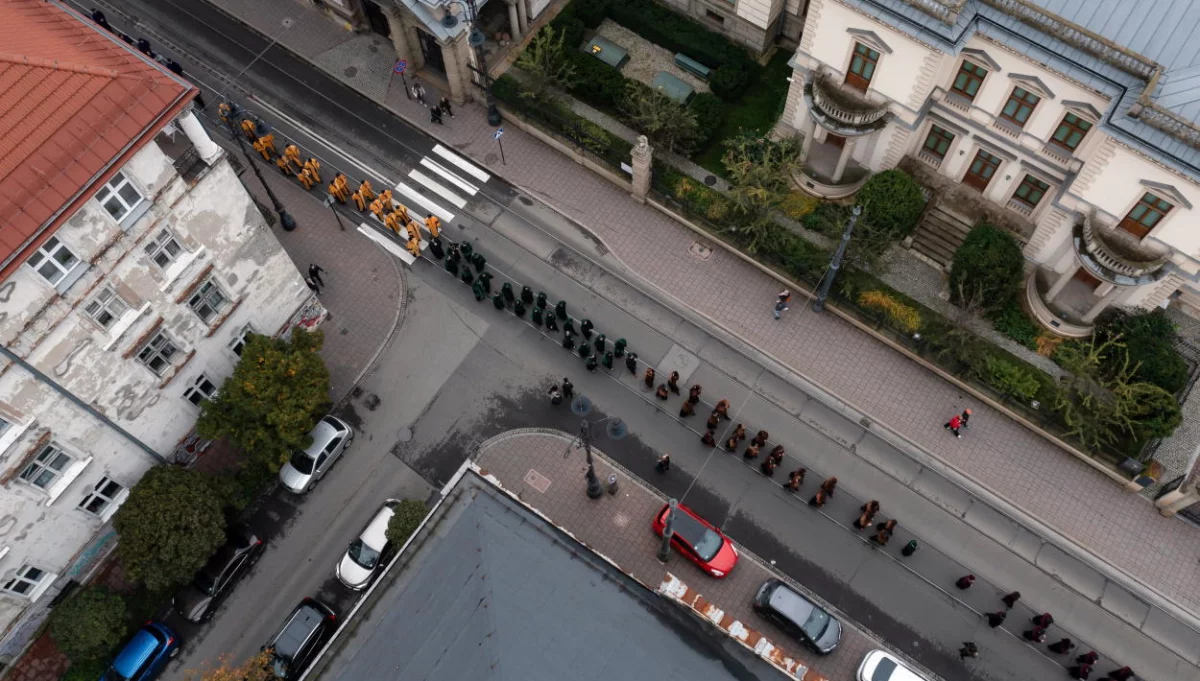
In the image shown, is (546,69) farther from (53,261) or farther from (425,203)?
(53,261)

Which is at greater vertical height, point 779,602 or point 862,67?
point 862,67

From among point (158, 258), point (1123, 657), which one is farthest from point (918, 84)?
point (158, 258)

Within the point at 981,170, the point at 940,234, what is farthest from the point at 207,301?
the point at 981,170

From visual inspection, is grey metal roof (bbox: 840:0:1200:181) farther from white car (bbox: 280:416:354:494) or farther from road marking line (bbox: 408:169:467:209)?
white car (bbox: 280:416:354:494)

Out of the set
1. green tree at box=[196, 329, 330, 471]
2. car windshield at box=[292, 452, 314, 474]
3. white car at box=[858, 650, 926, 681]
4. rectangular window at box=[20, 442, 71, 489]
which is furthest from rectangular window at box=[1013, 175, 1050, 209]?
rectangular window at box=[20, 442, 71, 489]

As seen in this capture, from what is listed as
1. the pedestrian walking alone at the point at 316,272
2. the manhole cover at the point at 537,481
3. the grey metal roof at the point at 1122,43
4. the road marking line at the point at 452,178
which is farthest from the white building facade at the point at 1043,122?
the pedestrian walking alone at the point at 316,272

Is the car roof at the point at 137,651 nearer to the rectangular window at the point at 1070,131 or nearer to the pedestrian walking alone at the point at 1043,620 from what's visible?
the pedestrian walking alone at the point at 1043,620
